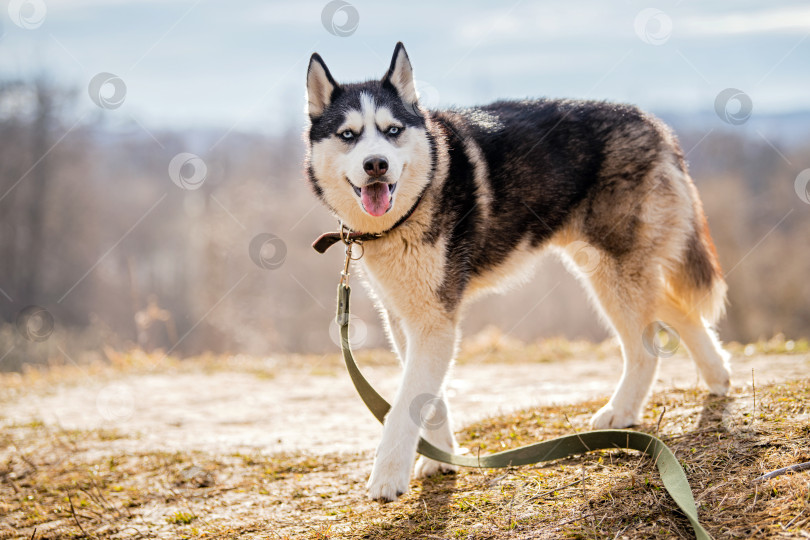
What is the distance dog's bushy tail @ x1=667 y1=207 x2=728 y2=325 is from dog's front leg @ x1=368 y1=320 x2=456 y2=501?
64.6 inches

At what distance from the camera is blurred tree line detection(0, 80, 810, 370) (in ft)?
71.7

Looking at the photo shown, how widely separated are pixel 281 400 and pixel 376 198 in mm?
3717

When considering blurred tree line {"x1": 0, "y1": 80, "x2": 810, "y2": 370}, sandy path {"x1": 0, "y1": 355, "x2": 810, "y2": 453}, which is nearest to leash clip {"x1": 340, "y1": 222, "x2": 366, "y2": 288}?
sandy path {"x1": 0, "y1": 355, "x2": 810, "y2": 453}

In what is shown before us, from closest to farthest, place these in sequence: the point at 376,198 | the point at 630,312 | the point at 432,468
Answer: the point at 376,198 < the point at 432,468 < the point at 630,312

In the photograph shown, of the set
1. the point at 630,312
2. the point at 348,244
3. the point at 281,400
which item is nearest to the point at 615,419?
the point at 630,312

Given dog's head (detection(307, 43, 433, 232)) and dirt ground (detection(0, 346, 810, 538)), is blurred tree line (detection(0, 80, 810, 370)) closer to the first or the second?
dirt ground (detection(0, 346, 810, 538))

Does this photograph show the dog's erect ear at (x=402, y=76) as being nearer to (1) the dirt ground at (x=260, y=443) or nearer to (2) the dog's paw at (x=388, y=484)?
(2) the dog's paw at (x=388, y=484)

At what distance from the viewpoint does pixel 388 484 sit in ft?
9.56

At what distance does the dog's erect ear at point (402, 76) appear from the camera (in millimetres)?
3572

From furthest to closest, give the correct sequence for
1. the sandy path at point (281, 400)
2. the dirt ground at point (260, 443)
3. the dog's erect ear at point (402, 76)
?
the sandy path at point (281, 400) → the dog's erect ear at point (402, 76) → the dirt ground at point (260, 443)

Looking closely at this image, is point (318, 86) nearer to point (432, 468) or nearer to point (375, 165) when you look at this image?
point (375, 165)

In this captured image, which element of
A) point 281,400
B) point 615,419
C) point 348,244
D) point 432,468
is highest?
point 348,244

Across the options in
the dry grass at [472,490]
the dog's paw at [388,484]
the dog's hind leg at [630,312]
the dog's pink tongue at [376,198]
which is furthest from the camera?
the dog's hind leg at [630,312]

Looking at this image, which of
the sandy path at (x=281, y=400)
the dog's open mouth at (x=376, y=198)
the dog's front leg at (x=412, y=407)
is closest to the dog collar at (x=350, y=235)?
the dog's open mouth at (x=376, y=198)
